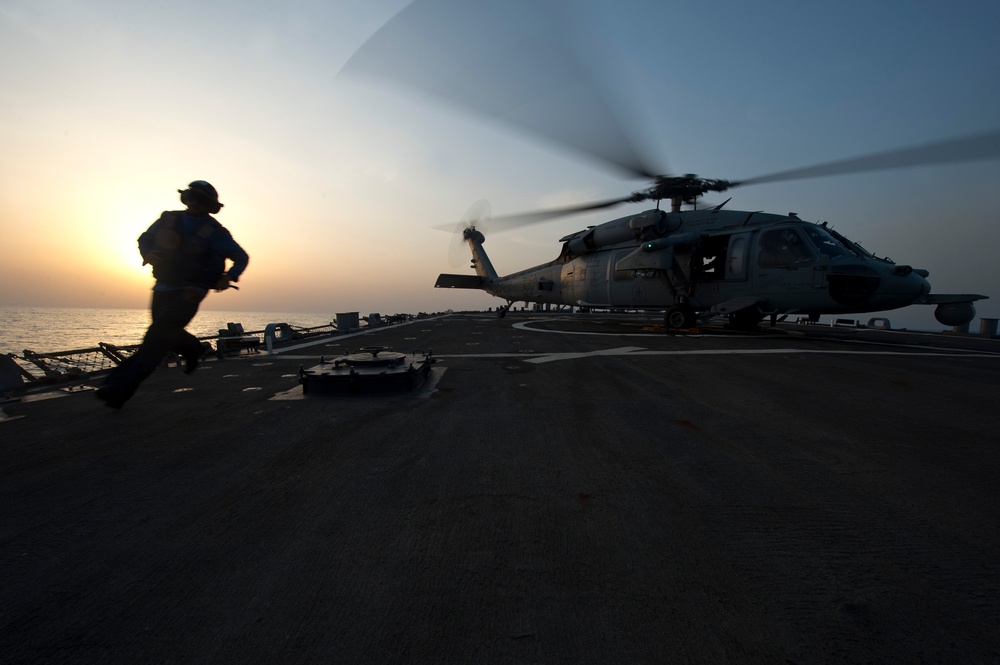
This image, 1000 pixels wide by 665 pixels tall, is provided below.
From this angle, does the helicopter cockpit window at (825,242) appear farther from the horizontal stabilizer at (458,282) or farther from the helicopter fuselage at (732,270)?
the horizontal stabilizer at (458,282)

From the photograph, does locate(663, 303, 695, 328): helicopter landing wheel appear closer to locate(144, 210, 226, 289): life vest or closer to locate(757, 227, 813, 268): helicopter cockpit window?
locate(757, 227, 813, 268): helicopter cockpit window

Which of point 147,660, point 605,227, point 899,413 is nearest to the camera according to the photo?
point 147,660

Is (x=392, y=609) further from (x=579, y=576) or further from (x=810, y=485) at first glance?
(x=810, y=485)

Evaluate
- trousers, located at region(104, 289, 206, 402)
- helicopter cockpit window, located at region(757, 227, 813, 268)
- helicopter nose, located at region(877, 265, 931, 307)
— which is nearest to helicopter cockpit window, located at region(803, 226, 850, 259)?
helicopter cockpit window, located at region(757, 227, 813, 268)

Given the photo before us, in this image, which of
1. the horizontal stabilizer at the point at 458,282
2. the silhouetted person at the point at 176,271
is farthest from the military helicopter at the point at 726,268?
the silhouetted person at the point at 176,271

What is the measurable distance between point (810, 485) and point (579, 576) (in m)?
1.80

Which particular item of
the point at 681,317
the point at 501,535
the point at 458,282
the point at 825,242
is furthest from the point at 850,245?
the point at 458,282

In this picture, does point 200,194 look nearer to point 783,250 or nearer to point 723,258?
point 783,250

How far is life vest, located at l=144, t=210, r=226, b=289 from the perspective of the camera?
3.64 m

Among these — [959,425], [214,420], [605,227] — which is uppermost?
[605,227]

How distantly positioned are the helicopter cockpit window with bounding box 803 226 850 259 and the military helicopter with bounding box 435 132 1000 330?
31mm

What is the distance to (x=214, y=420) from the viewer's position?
419 centimetres

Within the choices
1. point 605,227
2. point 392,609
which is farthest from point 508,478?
point 605,227

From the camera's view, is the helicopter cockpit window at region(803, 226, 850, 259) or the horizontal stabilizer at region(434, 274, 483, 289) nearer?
the helicopter cockpit window at region(803, 226, 850, 259)
